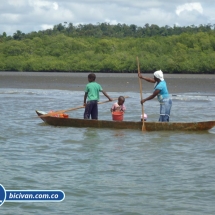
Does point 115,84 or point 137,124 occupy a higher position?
point 115,84

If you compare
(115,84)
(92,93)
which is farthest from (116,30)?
(92,93)

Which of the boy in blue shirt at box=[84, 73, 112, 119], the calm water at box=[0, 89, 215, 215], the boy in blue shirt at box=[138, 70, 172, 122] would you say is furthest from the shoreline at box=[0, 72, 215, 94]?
the calm water at box=[0, 89, 215, 215]

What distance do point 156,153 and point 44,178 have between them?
9.98 feet

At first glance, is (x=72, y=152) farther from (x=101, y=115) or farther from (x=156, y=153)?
(x=101, y=115)

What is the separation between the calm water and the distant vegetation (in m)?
40.8

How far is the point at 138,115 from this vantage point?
64.1ft

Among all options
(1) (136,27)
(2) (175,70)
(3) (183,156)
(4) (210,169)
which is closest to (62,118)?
(3) (183,156)

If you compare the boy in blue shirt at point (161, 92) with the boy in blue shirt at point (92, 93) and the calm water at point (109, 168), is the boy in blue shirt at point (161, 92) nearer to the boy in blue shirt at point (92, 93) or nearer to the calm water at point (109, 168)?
the calm water at point (109, 168)

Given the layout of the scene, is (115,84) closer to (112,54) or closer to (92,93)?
(92,93)

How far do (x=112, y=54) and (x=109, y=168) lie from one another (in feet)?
184

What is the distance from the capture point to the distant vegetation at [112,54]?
57125mm

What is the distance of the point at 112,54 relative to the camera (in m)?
66.3

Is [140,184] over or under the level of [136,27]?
under


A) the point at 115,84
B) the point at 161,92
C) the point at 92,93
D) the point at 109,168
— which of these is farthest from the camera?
the point at 115,84
